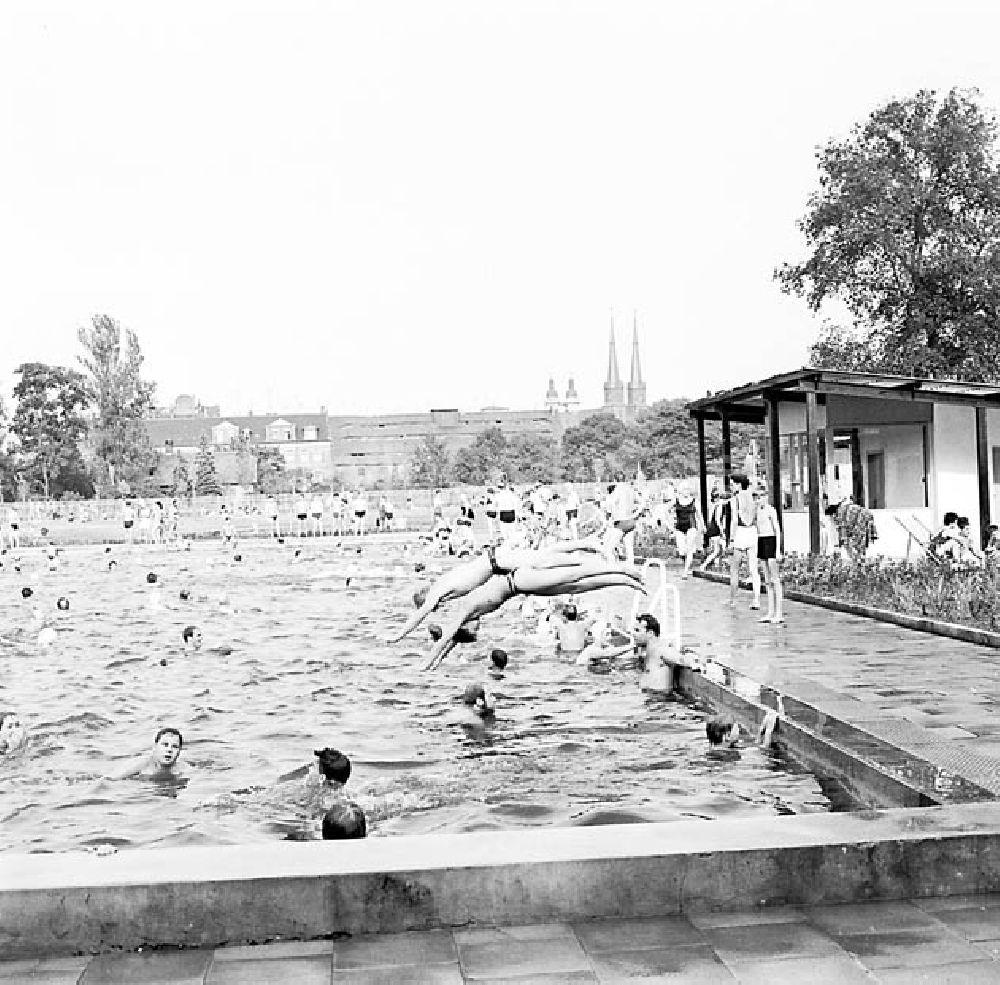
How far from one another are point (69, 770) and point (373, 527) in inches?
1874

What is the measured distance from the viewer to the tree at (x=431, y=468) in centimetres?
11656

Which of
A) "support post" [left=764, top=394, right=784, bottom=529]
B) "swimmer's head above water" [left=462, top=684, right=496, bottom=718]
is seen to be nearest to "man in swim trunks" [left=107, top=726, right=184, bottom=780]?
"swimmer's head above water" [left=462, top=684, right=496, bottom=718]

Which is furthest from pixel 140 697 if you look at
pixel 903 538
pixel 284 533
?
pixel 284 533

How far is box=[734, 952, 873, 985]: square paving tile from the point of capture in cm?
438

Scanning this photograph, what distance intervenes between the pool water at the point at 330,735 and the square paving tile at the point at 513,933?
129 inches

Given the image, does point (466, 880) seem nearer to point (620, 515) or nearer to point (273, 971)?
point (273, 971)

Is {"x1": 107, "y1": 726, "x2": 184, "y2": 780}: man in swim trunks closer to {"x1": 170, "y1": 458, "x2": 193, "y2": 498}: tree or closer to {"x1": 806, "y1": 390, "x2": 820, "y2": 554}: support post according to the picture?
{"x1": 806, "y1": 390, "x2": 820, "y2": 554}: support post

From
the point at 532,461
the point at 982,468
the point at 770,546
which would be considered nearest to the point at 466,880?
the point at 770,546

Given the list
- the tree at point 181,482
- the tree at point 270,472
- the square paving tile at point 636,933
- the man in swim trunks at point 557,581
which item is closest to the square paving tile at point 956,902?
the square paving tile at point 636,933

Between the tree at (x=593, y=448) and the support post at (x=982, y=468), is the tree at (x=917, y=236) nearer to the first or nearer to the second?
the support post at (x=982, y=468)

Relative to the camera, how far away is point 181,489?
338 ft

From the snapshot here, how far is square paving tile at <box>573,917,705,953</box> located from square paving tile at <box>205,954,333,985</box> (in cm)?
93

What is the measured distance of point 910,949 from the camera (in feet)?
15.4

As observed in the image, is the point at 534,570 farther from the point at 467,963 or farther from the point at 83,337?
the point at 83,337
